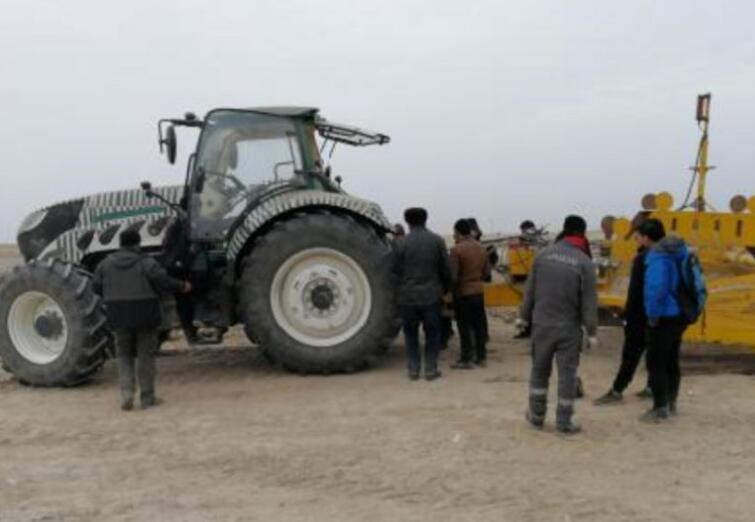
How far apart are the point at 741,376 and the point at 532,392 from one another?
9.14 feet

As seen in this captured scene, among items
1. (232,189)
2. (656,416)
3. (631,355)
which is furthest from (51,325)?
(656,416)

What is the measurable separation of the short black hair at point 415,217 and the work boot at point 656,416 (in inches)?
110

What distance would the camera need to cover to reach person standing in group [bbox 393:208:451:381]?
26.9ft

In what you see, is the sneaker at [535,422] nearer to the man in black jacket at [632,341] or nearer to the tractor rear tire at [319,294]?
the man in black jacket at [632,341]

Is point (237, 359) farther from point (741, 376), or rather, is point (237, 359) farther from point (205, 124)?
point (741, 376)

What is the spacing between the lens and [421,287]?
8195 millimetres

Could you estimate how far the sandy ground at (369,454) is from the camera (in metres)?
4.90

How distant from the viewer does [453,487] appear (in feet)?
16.9

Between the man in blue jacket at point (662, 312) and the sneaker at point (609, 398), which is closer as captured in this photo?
the man in blue jacket at point (662, 312)

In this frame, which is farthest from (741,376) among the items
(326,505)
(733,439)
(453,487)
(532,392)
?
(326,505)

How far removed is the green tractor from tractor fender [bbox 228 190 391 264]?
0.01 meters

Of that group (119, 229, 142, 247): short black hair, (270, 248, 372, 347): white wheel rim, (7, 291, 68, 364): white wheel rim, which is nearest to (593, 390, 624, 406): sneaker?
(270, 248, 372, 347): white wheel rim

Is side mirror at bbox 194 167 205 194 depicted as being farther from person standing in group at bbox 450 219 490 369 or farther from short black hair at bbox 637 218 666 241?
short black hair at bbox 637 218 666 241

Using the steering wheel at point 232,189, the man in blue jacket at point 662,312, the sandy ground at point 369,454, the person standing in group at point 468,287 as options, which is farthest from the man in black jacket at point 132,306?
the man in blue jacket at point 662,312
